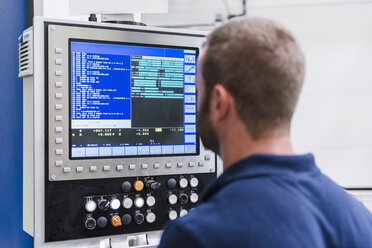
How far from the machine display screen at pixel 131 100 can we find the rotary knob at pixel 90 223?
7.4 inches

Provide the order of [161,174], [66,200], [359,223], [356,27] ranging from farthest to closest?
[356,27], [161,174], [66,200], [359,223]

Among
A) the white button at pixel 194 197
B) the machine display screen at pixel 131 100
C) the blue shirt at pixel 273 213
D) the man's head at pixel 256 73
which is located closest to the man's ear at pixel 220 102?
the man's head at pixel 256 73

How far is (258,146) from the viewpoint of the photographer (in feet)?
2.74

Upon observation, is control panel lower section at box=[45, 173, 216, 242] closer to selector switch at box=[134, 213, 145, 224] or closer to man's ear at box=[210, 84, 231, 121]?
selector switch at box=[134, 213, 145, 224]

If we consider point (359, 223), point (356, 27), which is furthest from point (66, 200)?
point (356, 27)

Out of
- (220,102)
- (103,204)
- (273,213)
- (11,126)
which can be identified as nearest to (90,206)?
(103,204)

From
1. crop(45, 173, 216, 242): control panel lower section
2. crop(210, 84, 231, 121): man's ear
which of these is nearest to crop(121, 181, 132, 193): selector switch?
crop(45, 173, 216, 242): control panel lower section

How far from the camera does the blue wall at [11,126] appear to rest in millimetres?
1417

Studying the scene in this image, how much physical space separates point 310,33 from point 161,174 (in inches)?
66.3

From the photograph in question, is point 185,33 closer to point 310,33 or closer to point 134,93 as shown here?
point 134,93

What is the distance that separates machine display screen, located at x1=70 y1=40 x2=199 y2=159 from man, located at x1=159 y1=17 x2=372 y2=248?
0.44m

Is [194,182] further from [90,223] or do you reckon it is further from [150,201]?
[90,223]

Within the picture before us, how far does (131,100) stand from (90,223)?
40 cm

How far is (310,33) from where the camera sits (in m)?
2.65
